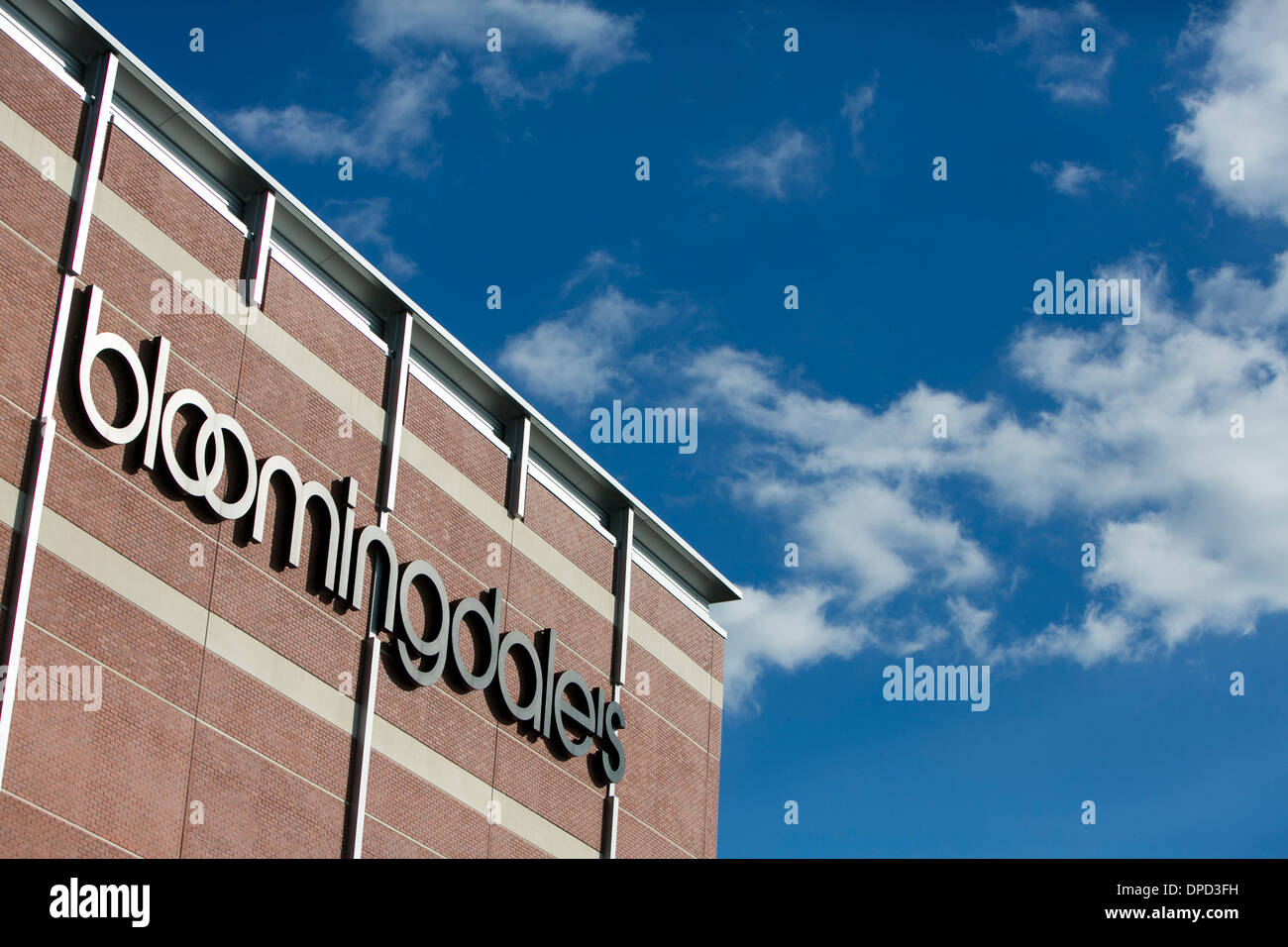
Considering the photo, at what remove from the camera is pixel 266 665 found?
24984mm

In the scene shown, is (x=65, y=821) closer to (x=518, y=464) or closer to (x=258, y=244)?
(x=258, y=244)

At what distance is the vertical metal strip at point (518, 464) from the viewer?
107 feet

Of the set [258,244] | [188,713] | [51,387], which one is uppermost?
[258,244]

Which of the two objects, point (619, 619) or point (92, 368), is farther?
point (619, 619)

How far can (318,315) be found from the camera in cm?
2825

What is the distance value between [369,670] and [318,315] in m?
6.92

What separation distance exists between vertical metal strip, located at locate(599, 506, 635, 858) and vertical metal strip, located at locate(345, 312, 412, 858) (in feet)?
27.2

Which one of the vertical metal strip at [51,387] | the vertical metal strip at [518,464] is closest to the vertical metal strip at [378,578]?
the vertical metal strip at [518,464]

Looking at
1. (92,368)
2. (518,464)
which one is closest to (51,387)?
(92,368)

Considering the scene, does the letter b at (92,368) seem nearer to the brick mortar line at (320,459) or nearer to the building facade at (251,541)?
the building facade at (251,541)

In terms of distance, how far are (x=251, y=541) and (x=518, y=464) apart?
8828 millimetres

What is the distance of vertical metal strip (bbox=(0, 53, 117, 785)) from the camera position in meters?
20.4
